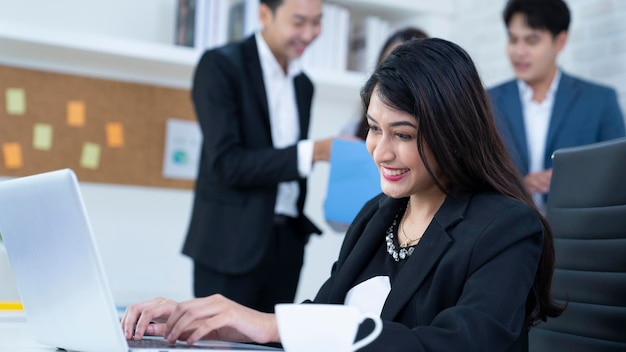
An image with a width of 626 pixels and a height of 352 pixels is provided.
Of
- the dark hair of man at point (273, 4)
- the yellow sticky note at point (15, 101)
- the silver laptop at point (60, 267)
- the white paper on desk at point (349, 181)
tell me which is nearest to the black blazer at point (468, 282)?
the silver laptop at point (60, 267)

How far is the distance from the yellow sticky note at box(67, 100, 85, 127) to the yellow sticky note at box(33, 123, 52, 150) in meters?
0.08

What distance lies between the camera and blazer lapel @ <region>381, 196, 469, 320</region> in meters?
1.28

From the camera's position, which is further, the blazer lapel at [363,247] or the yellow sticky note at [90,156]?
the yellow sticky note at [90,156]

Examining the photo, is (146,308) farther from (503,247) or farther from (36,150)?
(36,150)

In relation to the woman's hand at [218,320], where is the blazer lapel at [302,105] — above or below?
above

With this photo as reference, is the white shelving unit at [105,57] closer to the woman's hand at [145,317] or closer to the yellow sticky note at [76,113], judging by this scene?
the yellow sticky note at [76,113]

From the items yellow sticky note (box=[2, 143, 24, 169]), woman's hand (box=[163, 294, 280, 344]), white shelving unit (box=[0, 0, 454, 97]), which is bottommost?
yellow sticky note (box=[2, 143, 24, 169])

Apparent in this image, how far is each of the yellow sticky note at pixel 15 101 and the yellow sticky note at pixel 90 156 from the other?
0.27m

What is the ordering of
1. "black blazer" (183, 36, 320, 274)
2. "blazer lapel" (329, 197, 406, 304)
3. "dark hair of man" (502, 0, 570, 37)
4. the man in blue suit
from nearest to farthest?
"blazer lapel" (329, 197, 406, 304) → "black blazer" (183, 36, 320, 274) → the man in blue suit → "dark hair of man" (502, 0, 570, 37)

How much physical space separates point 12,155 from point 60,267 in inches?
88.7

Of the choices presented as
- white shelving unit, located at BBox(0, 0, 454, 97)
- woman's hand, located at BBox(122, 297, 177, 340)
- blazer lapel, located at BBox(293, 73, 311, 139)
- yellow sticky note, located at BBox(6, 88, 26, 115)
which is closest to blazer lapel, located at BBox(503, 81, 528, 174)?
white shelving unit, located at BBox(0, 0, 454, 97)

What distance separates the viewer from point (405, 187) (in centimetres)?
141

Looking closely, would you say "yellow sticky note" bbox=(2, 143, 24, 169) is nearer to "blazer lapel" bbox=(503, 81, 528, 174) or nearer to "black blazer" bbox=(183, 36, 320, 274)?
"black blazer" bbox=(183, 36, 320, 274)

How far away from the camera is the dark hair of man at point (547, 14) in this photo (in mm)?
3016
